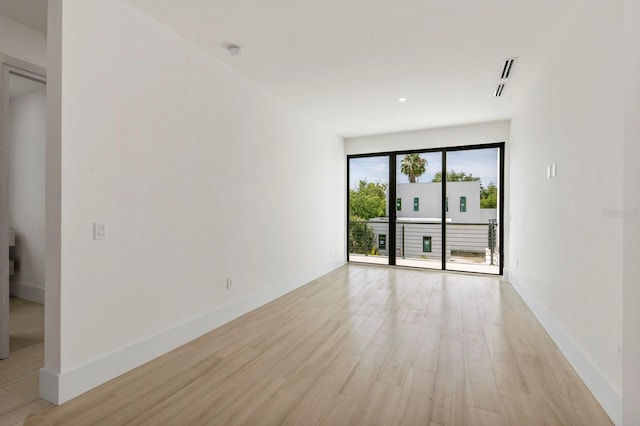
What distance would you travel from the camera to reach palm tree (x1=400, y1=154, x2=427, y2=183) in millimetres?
6129

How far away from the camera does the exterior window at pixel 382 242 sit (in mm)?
6465

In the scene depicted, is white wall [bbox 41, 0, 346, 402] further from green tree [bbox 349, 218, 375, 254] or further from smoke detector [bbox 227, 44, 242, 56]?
green tree [bbox 349, 218, 375, 254]

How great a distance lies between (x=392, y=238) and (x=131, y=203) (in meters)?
4.99

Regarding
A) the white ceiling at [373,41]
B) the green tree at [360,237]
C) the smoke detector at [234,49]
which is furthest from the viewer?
the green tree at [360,237]

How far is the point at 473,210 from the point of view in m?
5.84

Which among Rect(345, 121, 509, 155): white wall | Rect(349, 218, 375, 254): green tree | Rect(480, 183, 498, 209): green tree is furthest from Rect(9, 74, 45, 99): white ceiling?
Rect(480, 183, 498, 209): green tree

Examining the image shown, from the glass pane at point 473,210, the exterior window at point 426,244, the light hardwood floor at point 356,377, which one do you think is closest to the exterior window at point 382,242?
the exterior window at point 426,244

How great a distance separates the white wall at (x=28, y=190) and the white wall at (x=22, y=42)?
1127mm

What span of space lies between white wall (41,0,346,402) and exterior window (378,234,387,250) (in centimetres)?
311

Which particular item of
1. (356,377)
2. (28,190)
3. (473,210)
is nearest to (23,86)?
(28,190)

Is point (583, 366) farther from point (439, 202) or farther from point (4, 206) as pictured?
point (4, 206)

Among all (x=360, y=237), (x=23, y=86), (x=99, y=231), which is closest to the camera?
(x=99, y=231)

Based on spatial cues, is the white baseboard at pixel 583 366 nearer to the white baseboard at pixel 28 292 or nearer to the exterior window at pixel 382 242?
the exterior window at pixel 382 242

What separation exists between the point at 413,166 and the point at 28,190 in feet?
19.7
